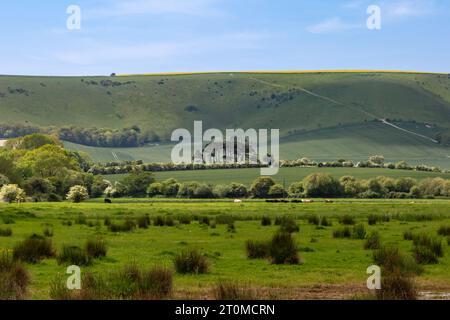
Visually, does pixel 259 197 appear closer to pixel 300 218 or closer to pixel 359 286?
pixel 300 218

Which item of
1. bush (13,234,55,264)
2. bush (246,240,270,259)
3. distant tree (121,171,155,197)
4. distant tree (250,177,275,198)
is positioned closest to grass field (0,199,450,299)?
bush (246,240,270,259)

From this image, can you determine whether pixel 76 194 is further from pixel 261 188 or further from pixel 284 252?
pixel 284 252

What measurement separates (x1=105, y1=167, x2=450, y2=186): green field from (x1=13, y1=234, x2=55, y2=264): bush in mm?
113579

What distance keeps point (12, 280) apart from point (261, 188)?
10897 centimetres

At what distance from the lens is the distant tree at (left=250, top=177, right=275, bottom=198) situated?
12788 centimetres

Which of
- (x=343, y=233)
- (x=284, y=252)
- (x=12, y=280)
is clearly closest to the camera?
(x=12, y=280)

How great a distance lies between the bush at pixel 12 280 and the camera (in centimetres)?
1909

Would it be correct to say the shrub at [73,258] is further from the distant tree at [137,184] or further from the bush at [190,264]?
the distant tree at [137,184]

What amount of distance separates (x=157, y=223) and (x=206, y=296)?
27355 mm

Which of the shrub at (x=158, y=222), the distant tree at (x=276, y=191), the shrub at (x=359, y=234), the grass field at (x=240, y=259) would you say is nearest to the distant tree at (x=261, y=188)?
the distant tree at (x=276, y=191)

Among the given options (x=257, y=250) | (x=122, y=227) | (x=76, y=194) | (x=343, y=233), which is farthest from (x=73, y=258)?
(x=76, y=194)

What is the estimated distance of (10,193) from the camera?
8488 centimetres

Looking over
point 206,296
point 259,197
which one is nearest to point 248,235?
point 206,296

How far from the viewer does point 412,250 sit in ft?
100
